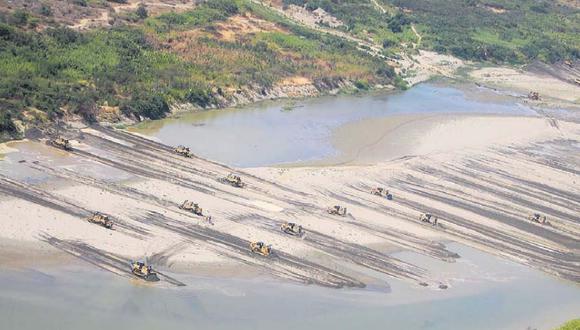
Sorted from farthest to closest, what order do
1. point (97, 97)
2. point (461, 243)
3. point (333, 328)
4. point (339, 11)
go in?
1. point (339, 11)
2. point (97, 97)
3. point (461, 243)
4. point (333, 328)

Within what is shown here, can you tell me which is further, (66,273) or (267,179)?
(267,179)

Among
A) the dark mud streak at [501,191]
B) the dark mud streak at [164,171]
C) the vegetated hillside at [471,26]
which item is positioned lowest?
the dark mud streak at [164,171]

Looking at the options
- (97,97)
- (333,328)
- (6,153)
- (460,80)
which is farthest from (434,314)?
(460,80)

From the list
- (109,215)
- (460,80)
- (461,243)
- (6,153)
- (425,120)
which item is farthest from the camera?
(460,80)

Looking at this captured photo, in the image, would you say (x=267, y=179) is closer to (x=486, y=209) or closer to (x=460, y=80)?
(x=486, y=209)

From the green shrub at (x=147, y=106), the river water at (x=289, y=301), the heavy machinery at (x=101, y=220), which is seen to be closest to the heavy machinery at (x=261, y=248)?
the river water at (x=289, y=301)

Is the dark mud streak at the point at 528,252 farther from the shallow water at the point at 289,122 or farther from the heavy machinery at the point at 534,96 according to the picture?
the heavy machinery at the point at 534,96

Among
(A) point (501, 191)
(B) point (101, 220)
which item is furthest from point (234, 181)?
(A) point (501, 191)
